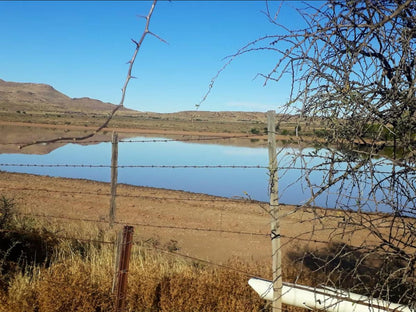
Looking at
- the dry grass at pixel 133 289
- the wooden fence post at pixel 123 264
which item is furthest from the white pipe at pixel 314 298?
the wooden fence post at pixel 123 264

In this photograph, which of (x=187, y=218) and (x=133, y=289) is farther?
(x=187, y=218)

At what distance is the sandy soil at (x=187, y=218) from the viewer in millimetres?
8414

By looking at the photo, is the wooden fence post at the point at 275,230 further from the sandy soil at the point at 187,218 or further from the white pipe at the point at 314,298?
the sandy soil at the point at 187,218

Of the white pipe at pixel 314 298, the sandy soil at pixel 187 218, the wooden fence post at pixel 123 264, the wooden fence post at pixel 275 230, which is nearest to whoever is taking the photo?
the white pipe at pixel 314 298

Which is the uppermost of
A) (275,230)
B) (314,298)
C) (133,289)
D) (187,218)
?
(275,230)

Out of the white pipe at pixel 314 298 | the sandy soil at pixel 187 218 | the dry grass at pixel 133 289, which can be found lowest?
the sandy soil at pixel 187 218

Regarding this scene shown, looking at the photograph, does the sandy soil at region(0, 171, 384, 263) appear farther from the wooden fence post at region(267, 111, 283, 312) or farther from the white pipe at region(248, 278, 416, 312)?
the wooden fence post at region(267, 111, 283, 312)

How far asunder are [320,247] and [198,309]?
497cm

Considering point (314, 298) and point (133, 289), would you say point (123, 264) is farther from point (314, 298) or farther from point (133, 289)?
point (314, 298)

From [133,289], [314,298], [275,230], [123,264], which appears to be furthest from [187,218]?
[314,298]

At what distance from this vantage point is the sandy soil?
841cm

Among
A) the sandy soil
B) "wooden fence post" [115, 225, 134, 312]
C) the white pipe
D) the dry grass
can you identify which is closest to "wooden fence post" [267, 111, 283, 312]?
the white pipe

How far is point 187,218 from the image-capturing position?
35.2 feet

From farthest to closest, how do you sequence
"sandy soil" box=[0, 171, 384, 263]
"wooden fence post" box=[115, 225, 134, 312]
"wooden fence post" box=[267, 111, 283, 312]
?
"sandy soil" box=[0, 171, 384, 263], "wooden fence post" box=[115, 225, 134, 312], "wooden fence post" box=[267, 111, 283, 312]
